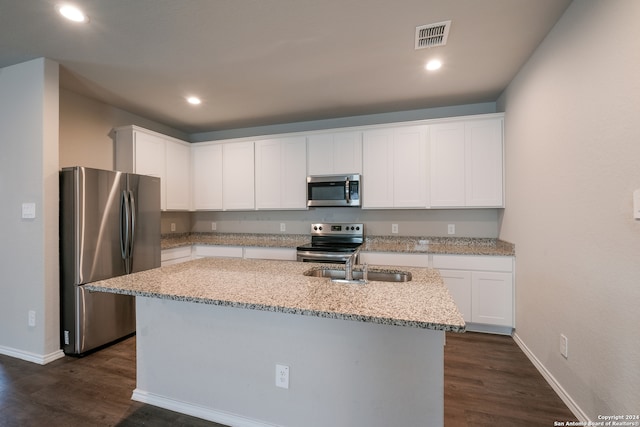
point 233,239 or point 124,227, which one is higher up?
point 124,227

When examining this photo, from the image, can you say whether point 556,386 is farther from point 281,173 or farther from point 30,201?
point 30,201

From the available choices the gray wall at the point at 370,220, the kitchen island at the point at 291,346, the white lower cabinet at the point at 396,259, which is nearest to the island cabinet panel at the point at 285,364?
the kitchen island at the point at 291,346

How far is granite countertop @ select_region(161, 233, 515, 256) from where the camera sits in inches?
122

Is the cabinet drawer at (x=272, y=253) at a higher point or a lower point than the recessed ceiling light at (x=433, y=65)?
lower

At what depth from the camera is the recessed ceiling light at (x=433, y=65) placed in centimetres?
251

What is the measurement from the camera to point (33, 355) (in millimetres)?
2500

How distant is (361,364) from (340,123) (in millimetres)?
3293

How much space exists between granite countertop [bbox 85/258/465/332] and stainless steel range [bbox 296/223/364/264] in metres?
1.31

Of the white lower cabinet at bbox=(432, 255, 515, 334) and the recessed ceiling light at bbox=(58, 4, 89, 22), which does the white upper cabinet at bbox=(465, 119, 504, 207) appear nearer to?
the white lower cabinet at bbox=(432, 255, 515, 334)

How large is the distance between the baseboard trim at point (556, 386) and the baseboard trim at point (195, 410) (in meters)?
1.81

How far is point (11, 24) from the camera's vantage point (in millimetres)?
1987

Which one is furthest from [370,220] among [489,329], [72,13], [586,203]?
[72,13]

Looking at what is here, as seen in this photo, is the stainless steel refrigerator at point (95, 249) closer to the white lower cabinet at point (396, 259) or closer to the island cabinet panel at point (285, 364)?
the island cabinet panel at point (285, 364)

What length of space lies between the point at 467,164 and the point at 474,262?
1.09 m
